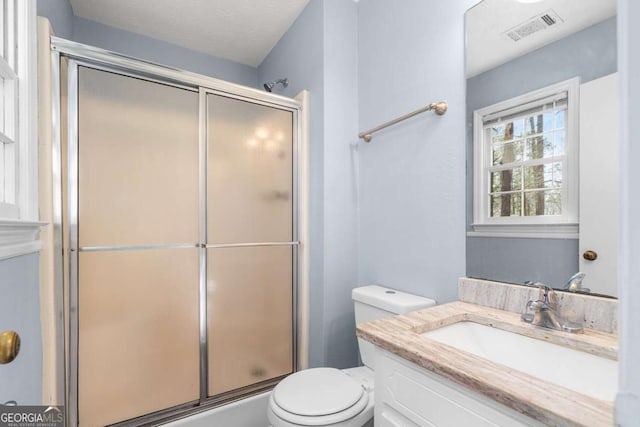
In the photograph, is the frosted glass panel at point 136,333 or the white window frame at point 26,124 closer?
the white window frame at point 26,124

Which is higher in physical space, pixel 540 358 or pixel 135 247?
pixel 135 247

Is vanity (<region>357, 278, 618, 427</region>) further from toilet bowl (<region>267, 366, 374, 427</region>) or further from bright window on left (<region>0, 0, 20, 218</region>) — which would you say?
bright window on left (<region>0, 0, 20, 218</region>)

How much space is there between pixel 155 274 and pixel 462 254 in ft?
4.78

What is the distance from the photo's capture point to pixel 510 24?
1.12 metres

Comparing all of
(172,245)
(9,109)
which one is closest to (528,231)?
(172,245)

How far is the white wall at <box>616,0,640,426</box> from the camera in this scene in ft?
1.15

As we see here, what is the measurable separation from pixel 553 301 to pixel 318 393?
Result: 0.91 m

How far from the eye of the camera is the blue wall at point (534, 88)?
0.92 m

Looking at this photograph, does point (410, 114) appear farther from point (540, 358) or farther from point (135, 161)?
point (135, 161)

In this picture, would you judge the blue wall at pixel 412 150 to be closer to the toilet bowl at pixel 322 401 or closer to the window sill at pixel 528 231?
the window sill at pixel 528 231

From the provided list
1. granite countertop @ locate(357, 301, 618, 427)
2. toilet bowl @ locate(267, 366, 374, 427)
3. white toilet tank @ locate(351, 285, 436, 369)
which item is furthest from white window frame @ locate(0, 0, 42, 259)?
white toilet tank @ locate(351, 285, 436, 369)

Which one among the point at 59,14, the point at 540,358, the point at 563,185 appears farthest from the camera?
the point at 59,14

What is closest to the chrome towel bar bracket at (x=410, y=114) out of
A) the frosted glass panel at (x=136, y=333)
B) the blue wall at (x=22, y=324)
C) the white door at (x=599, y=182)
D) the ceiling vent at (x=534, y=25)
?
the ceiling vent at (x=534, y=25)

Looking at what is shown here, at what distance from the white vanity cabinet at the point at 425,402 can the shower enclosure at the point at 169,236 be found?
41.7 inches
